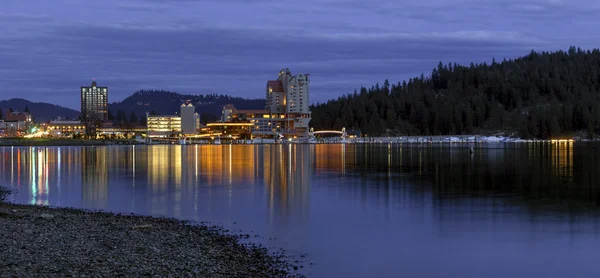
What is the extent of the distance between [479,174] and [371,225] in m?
28.9

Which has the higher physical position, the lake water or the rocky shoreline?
the rocky shoreline

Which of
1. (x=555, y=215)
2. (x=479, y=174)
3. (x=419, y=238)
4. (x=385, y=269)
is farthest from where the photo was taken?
(x=479, y=174)

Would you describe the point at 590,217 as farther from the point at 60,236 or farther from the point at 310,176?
the point at 310,176

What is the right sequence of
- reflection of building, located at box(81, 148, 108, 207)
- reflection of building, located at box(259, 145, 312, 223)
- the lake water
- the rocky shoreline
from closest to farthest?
the rocky shoreline, the lake water, reflection of building, located at box(259, 145, 312, 223), reflection of building, located at box(81, 148, 108, 207)

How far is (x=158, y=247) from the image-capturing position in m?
17.7

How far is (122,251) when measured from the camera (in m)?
16.4

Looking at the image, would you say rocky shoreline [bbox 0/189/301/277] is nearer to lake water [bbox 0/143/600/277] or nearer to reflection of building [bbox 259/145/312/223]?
lake water [bbox 0/143/600/277]

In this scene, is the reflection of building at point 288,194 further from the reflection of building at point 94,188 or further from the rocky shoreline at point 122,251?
the reflection of building at point 94,188

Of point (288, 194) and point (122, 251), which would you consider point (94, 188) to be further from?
point (122, 251)

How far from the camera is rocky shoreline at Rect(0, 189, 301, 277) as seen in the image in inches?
553

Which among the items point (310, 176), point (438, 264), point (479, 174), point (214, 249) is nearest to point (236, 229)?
point (214, 249)

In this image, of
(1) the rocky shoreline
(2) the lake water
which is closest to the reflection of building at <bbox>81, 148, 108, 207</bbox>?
(2) the lake water

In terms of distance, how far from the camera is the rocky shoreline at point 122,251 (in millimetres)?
14039

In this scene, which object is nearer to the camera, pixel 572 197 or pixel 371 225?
pixel 371 225
